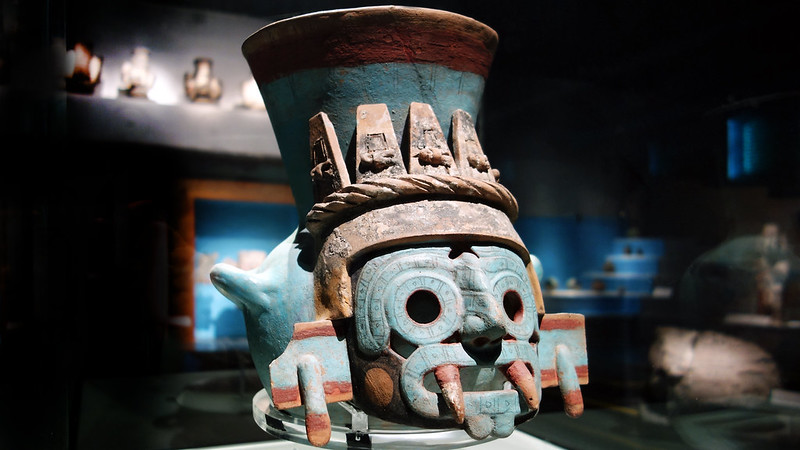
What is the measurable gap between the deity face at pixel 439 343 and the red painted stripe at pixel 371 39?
2.19ft

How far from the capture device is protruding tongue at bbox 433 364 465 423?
1.69 meters

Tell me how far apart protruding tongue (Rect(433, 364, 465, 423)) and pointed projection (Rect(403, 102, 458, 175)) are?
1.94 feet

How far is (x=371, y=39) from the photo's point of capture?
2049 mm

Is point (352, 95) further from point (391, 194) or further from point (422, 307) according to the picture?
point (422, 307)

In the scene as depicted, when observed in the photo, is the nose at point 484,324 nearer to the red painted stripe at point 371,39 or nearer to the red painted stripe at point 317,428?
the red painted stripe at point 317,428

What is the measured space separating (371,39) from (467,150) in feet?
1.53

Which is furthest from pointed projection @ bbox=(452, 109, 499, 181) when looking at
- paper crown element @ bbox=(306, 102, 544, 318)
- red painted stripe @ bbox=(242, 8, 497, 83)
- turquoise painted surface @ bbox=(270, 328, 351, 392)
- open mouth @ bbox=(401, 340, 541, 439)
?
turquoise painted surface @ bbox=(270, 328, 351, 392)

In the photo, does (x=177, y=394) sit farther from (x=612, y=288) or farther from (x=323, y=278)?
(x=612, y=288)

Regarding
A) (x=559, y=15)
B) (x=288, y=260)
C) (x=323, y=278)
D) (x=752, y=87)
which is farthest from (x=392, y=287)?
(x=752, y=87)

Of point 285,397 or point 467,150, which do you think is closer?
point 285,397

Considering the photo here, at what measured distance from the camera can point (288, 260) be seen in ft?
6.89

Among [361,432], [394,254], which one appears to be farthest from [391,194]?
[361,432]

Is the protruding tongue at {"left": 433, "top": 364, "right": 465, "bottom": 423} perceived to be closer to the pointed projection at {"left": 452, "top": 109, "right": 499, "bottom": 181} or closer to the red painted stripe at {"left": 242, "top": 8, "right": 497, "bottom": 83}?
the pointed projection at {"left": 452, "top": 109, "right": 499, "bottom": 181}

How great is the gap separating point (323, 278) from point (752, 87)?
2.51 m
